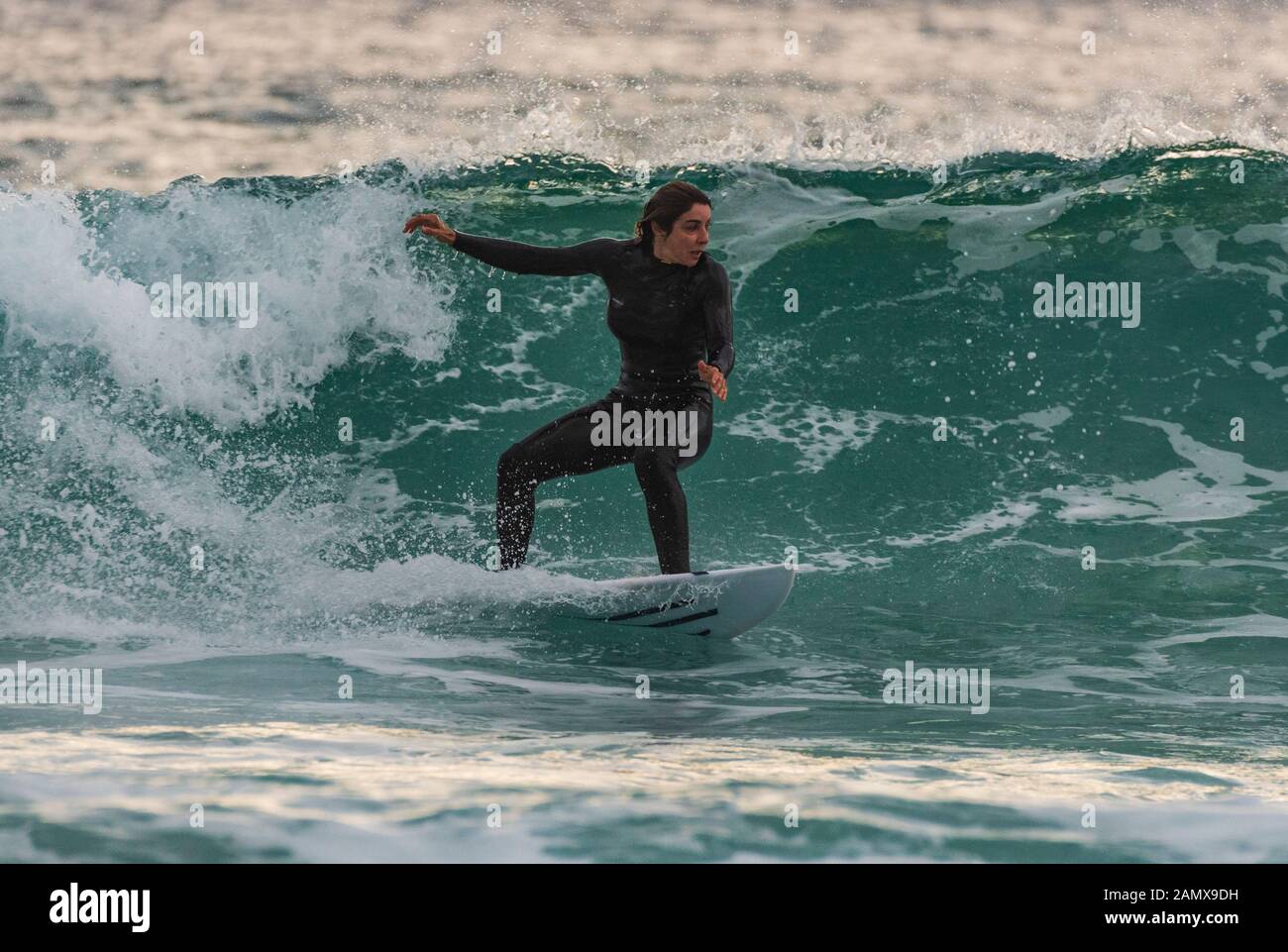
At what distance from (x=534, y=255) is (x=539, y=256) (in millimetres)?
22

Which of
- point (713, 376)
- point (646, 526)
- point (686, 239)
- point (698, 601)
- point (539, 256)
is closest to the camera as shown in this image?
point (713, 376)

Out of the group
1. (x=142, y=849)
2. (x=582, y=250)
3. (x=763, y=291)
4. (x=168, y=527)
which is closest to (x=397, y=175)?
(x=763, y=291)

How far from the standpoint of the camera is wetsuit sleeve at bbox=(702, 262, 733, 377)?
5731 millimetres

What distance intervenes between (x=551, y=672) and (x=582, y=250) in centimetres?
184

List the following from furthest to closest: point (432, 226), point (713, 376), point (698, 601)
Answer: point (698, 601)
point (432, 226)
point (713, 376)

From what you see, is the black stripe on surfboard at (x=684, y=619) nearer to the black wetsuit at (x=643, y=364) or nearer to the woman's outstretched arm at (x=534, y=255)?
the black wetsuit at (x=643, y=364)

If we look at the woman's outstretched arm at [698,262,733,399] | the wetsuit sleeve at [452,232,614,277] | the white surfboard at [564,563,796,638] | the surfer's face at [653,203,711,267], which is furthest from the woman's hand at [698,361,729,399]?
the white surfboard at [564,563,796,638]

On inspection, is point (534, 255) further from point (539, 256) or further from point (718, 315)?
point (718, 315)

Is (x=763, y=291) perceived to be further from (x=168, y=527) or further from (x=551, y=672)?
(x=551, y=672)

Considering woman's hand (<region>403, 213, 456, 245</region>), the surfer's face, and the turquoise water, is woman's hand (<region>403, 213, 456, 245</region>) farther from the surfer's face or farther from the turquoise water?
the turquoise water

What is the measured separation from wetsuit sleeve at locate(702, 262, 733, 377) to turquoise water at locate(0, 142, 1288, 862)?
1.27 meters

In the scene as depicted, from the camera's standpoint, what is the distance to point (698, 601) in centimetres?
607

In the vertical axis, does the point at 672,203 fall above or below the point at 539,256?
above

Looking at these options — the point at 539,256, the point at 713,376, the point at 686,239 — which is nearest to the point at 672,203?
the point at 686,239
